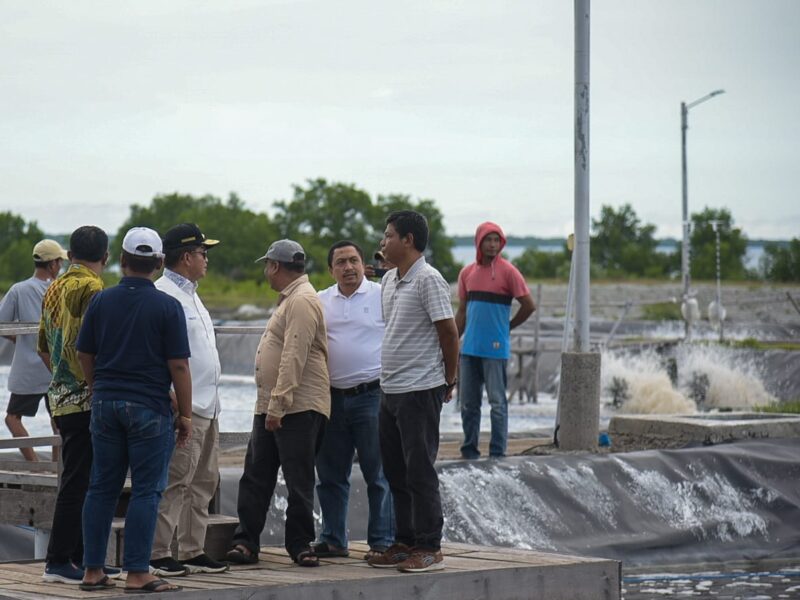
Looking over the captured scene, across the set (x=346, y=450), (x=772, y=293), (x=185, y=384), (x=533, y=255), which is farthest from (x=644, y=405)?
(x=533, y=255)

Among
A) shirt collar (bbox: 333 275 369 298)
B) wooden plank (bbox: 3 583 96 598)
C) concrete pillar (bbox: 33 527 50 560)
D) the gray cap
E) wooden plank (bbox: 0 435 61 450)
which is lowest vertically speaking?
concrete pillar (bbox: 33 527 50 560)

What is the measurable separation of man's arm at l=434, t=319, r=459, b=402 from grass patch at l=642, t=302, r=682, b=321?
3718cm

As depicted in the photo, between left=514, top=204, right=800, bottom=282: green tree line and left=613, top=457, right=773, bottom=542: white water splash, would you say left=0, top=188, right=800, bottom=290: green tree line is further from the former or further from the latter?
left=613, top=457, right=773, bottom=542: white water splash

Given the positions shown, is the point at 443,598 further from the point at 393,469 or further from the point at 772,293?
the point at 772,293

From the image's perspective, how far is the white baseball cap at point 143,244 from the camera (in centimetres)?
716

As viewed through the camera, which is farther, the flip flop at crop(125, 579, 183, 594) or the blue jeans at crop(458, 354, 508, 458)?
the blue jeans at crop(458, 354, 508, 458)

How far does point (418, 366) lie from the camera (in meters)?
8.03

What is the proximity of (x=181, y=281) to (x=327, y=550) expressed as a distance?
1991 millimetres

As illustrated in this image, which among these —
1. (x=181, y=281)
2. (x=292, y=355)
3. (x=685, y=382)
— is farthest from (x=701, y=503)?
(x=685, y=382)

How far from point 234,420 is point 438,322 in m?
13.1

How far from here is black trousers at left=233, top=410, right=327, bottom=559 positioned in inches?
324

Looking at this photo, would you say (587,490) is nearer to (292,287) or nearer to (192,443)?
(292,287)

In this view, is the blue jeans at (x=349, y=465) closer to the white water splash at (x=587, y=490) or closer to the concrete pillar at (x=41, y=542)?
the concrete pillar at (x=41, y=542)

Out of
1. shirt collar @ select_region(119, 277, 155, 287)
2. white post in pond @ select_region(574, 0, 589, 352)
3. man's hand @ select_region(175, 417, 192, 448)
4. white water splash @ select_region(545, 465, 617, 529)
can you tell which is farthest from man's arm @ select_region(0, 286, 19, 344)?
white post in pond @ select_region(574, 0, 589, 352)
